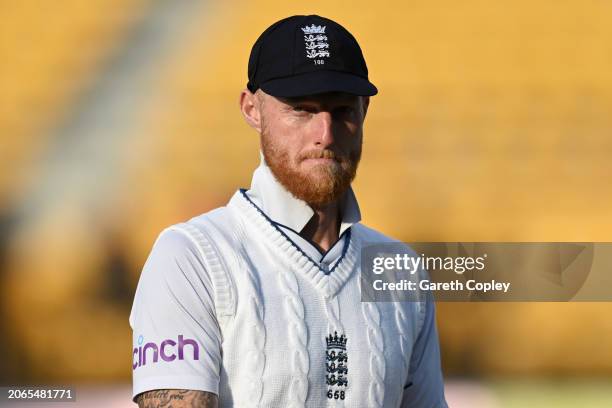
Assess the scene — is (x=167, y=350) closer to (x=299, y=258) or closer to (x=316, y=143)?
(x=299, y=258)

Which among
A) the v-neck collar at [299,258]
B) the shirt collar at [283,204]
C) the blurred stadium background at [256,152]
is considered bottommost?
the v-neck collar at [299,258]

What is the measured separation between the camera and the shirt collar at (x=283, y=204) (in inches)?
71.8

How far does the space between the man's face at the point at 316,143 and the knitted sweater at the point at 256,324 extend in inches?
3.6

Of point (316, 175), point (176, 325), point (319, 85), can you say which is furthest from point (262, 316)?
point (319, 85)

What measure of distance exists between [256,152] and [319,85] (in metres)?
3.53

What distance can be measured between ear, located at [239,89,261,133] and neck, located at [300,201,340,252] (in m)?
0.18

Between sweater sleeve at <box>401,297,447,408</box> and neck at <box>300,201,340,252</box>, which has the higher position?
neck at <box>300,201,340,252</box>

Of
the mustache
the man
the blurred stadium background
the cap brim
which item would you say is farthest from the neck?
the blurred stadium background

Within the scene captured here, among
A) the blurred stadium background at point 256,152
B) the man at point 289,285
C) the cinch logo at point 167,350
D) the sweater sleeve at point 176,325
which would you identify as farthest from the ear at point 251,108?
the blurred stadium background at point 256,152

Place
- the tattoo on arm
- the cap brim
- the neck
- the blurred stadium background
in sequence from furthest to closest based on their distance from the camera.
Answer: the blurred stadium background, the neck, the cap brim, the tattoo on arm

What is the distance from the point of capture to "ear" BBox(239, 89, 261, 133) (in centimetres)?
189

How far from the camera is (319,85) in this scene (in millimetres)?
1727

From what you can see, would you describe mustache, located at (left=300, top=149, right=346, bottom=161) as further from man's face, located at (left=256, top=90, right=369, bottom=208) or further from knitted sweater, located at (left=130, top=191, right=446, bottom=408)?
knitted sweater, located at (left=130, top=191, right=446, bottom=408)

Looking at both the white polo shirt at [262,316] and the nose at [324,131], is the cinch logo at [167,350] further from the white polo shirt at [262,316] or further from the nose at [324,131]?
the nose at [324,131]
